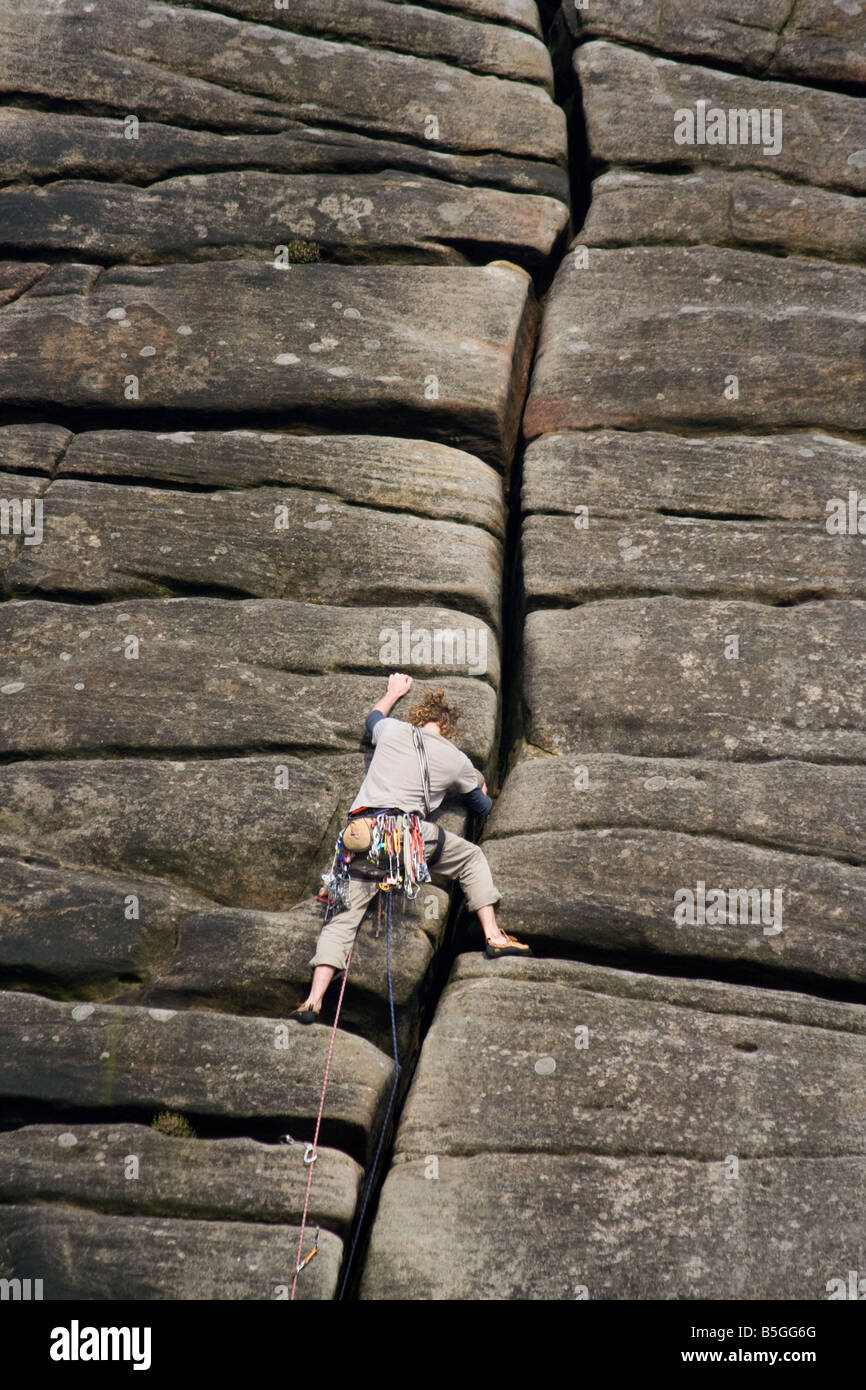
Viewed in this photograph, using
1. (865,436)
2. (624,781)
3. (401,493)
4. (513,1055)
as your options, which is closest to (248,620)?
(401,493)

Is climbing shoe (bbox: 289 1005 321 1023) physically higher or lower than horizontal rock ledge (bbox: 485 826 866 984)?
lower

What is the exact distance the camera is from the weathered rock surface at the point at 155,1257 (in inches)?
263

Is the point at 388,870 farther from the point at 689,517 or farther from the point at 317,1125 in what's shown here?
the point at 689,517

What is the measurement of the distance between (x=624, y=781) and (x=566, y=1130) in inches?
111

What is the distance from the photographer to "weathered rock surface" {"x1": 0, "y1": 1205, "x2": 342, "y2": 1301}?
6.67 meters

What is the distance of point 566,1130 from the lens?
7293mm

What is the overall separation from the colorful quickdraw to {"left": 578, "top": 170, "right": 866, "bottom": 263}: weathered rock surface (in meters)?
7.74

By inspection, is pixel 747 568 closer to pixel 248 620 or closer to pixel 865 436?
pixel 865 436

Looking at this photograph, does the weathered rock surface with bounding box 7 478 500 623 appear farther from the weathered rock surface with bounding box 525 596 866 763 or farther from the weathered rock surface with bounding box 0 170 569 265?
the weathered rock surface with bounding box 0 170 569 265

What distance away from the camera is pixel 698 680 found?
31.8 feet

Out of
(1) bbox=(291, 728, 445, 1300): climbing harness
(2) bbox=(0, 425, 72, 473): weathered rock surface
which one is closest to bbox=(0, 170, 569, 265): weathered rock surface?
(2) bbox=(0, 425, 72, 473): weathered rock surface

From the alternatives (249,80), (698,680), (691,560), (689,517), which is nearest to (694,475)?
(689,517)

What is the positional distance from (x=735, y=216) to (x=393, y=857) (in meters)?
8.62

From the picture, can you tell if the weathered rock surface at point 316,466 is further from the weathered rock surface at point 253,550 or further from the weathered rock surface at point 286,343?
the weathered rock surface at point 286,343
